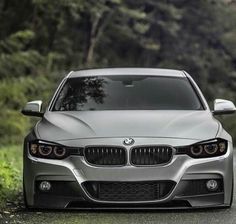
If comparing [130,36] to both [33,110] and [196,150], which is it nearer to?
[33,110]

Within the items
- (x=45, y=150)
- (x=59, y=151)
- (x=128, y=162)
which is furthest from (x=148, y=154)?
(x=45, y=150)

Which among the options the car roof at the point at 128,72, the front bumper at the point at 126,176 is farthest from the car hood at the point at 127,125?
the car roof at the point at 128,72

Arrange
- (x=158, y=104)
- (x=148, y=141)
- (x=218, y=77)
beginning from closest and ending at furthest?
(x=148, y=141) < (x=158, y=104) < (x=218, y=77)

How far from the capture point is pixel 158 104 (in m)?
8.21

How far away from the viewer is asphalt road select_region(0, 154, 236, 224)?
6823 mm

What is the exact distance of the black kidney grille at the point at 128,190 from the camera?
692 cm

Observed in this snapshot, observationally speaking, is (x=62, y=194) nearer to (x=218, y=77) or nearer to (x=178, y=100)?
(x=178, y=100)

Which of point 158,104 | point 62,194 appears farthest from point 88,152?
point 158,104

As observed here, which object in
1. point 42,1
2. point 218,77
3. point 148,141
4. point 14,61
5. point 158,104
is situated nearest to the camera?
point 148,141

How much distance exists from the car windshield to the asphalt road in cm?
137

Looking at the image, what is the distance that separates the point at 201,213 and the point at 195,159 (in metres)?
0.57

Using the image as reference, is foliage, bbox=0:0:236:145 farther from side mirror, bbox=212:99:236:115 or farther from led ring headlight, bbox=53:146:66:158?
led ring headlight, bbox=53:146:66:158

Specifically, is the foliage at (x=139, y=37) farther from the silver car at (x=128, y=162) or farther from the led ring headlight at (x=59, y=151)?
the led ring headlight at (x=59, y=151)

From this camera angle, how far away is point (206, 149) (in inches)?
278
